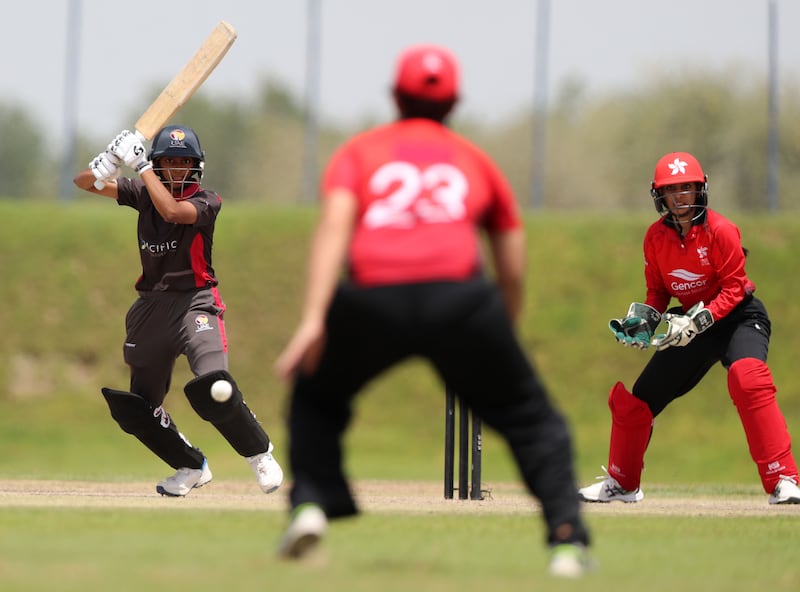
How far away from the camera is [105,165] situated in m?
9.55

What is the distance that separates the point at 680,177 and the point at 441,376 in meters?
4.25

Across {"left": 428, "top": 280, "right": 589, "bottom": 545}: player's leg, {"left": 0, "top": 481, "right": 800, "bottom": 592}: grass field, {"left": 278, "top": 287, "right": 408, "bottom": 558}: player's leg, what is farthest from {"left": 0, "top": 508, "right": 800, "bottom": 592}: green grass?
{"left": 428, "top": 280, "right": 589, "bottom": 545}: player's leg

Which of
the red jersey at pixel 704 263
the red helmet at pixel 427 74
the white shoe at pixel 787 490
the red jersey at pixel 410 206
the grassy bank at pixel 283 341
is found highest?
the red helmet at pixel 427 74

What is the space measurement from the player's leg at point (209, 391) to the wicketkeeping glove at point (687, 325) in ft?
8.61

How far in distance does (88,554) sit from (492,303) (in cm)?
183

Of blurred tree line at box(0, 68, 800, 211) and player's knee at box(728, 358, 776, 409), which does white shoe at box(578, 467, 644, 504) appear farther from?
blurred tree line at box(0, 68, 800, 211)

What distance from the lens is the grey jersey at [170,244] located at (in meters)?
9.77

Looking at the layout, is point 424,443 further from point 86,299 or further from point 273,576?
point 273,576

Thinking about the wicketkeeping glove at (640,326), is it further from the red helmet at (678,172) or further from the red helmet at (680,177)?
the red helmet at (678,172)

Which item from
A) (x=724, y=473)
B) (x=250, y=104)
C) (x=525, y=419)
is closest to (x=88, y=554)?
(x=525, y=419)

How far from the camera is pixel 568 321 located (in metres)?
24.7

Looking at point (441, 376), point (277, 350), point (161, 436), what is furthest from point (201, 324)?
point (277, 350)

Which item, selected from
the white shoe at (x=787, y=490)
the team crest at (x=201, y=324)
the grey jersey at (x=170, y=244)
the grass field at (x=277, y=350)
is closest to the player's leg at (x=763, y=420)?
the white shoe at (x=787, y=490)

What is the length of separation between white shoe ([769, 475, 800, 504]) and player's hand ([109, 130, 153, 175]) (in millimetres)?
4387
